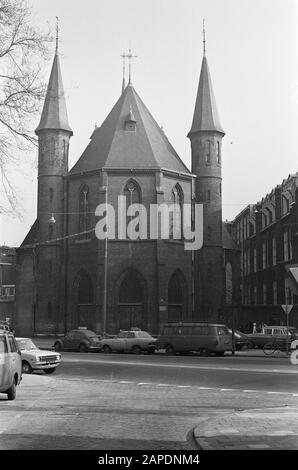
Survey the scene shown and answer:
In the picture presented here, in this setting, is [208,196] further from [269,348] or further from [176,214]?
[269,348]

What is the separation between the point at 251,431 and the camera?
31.9ft

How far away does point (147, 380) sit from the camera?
19.7m

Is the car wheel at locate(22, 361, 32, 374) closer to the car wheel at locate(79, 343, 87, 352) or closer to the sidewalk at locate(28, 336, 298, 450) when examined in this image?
the sidewalk at locate(28, 336, 298, 450)

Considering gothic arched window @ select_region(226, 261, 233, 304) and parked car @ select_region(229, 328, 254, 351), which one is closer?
parked car @ select_region(229, 328, 254, 351)

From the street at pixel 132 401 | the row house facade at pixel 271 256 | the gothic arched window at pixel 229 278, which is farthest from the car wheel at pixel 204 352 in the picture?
the gothic arched window at pixel 229 278

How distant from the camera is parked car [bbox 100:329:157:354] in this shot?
116 feet

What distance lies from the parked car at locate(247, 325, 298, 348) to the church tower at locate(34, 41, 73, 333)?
16.9 meters

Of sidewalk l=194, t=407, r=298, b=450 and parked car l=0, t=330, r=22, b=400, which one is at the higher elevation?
parked car l=0, t=330, r=22, b=400

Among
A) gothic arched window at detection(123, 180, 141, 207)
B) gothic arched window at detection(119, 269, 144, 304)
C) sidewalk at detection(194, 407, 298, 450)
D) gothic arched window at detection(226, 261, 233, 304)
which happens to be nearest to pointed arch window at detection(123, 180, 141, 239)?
gothic arched window at detection(123, 180, 141, 207)

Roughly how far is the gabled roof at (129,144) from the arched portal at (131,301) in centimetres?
847

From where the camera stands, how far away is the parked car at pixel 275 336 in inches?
1415

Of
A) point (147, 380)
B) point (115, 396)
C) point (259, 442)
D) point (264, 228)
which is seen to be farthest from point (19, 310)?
point (259, 442)

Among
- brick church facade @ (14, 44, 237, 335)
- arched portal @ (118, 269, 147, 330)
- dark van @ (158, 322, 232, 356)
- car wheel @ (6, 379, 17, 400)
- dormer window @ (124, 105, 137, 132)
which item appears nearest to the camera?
car wheel @ (6, 379, 17, 400)

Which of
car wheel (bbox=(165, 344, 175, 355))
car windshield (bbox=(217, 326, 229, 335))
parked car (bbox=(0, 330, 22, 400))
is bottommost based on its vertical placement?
car wheel (bbox=(165, 344, 175, 355))
